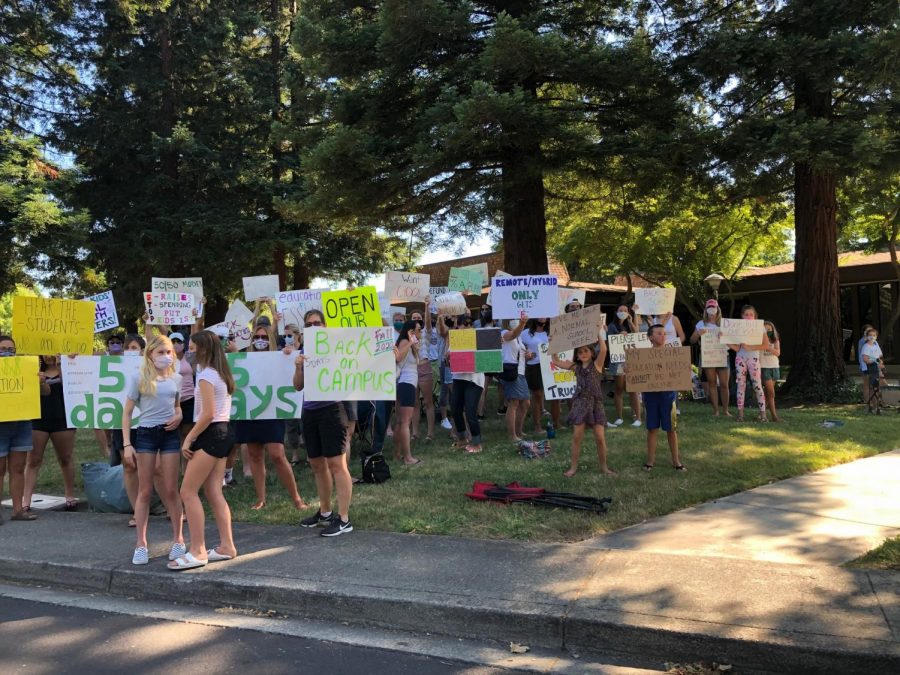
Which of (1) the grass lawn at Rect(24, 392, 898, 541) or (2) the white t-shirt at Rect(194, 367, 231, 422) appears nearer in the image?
(2) the white t-shirt at Rect(194, 367, 231, 422)

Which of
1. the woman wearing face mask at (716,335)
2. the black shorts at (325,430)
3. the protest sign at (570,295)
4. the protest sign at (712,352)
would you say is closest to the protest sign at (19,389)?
the black shorts at (325,430)

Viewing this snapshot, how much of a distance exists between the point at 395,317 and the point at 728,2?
966 cm

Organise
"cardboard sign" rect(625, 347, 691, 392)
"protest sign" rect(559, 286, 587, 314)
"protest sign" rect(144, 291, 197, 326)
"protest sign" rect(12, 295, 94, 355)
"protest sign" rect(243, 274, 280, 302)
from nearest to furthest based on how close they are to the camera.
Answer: "protest sign" rect(12, 295, 94, 355)
"cardboard sign" rect(625, 347, 691, 392)
"protest sign" rect(144, 291, 197, 326)
"protest sign" rect(243, 274, 280, 302)
"protest sign" rect(559, 286, 587, 314)

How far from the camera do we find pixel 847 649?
11.4 ft

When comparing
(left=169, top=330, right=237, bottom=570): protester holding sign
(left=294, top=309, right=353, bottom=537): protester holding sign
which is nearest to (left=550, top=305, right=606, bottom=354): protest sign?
(left=294, top=309, right=353, bottom=537): protester holding sign

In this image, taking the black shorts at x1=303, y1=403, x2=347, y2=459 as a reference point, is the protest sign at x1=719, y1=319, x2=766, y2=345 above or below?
above

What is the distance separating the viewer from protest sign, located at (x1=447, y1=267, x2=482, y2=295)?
38.4ft

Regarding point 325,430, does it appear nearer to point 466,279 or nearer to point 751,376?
point 466,279

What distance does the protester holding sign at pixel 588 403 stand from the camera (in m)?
7.36

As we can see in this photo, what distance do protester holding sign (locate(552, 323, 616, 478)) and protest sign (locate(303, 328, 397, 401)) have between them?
7.27 ft

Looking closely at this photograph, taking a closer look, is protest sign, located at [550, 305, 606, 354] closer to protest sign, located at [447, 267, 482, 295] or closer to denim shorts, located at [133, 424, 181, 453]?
protest sign, located at [447, 267, 482, 295]

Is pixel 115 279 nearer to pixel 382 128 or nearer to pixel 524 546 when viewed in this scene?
pixel 382 128

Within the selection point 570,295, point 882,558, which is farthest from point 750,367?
point 882,558

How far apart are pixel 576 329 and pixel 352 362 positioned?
102 inches
